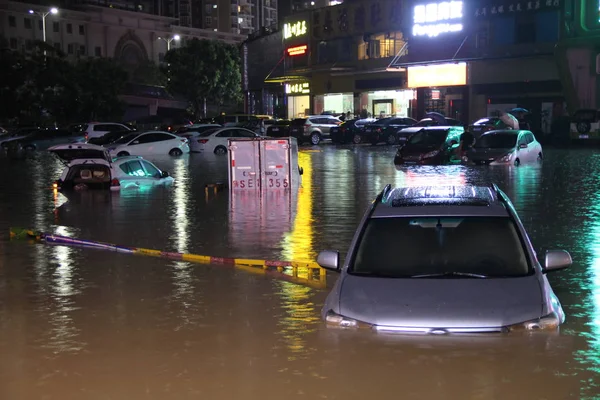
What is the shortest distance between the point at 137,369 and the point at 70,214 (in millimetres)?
12263

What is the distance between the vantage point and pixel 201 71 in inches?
3848

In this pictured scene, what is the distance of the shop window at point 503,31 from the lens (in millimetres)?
53156

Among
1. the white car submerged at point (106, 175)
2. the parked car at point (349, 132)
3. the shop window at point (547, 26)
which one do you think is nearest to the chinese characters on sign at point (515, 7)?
the shop window at point (547, 26)

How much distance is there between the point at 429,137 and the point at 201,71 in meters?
67.0

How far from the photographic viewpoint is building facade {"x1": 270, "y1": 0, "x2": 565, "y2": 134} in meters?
51.9

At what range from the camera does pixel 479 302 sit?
658 cm

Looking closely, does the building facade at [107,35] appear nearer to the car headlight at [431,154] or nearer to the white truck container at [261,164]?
the car headlight at [431,154]

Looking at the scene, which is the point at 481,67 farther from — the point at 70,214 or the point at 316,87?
the point at 70,214

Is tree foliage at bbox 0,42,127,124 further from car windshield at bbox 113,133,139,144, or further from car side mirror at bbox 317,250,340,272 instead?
car side mirror at bbox 317,250,340,272

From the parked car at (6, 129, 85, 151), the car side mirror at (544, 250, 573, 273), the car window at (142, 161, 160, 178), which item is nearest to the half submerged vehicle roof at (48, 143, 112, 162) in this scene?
the car window at (142, 161, 160, 178)

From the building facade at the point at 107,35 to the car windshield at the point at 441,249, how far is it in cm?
8092

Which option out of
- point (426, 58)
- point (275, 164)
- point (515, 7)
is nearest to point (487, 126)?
point (515, 7)

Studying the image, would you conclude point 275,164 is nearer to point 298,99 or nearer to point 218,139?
point 218,139

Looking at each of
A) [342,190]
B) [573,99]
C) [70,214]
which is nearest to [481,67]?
[573,99]
